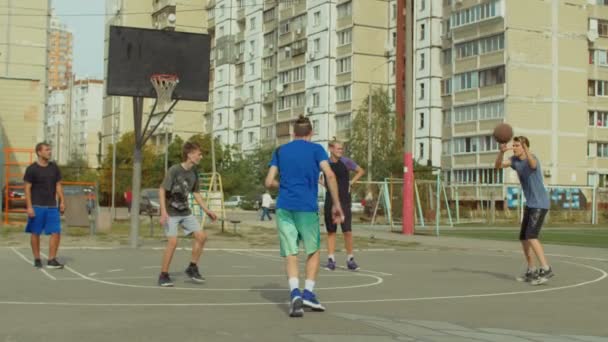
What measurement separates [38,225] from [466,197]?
176ft

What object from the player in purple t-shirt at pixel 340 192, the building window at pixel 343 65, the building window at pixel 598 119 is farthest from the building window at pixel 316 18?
the player in purple t-shirt at pixel 340 192

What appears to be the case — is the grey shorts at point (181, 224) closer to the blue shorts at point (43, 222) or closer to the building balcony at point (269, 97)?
the blue shorts at point (43, 222)

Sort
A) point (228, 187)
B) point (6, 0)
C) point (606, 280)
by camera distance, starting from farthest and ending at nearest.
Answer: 1. point (228, 187)
2. point (6, 0)
3. point (606, 280)

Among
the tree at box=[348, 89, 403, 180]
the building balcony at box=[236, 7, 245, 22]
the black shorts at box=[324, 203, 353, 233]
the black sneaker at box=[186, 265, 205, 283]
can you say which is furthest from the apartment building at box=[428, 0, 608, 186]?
the black sneaker at box=[186, 265, 205, 283]

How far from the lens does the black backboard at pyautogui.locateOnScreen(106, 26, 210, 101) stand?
20109mm

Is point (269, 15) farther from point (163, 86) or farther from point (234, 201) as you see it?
point (163, 86)

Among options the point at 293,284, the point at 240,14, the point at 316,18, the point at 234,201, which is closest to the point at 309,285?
the point at 293,284

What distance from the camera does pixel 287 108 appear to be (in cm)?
8956

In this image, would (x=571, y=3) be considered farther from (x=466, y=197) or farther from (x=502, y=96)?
(x=466, y=197)

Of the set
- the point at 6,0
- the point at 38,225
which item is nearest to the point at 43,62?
the point at 6,0

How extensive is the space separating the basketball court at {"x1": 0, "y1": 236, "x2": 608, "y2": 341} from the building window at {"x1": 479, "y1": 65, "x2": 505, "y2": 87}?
5271 cm

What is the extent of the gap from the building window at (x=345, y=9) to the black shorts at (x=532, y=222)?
70.4 metres

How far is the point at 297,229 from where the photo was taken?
9.52m

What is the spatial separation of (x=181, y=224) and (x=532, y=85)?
193ft
